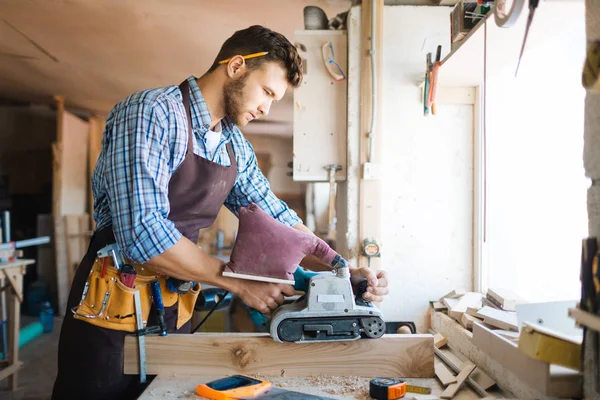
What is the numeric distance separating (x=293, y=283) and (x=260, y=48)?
2.46ft

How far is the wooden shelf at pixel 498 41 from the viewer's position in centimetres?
132

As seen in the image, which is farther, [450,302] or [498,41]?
[450,302]

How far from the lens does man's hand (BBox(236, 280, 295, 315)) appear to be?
1.31 meters

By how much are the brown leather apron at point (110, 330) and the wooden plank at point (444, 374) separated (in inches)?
32.0

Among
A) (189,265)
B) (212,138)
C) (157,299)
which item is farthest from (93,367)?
(212,138)

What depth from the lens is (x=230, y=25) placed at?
3.00m

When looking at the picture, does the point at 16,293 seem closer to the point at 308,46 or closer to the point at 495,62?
the point at 308,46

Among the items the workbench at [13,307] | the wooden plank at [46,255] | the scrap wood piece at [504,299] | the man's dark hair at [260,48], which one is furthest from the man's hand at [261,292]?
the wooden plank at [46,255]

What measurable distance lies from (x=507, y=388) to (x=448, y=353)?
414mm

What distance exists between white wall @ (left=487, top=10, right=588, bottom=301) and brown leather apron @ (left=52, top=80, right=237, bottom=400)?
1.26 metres

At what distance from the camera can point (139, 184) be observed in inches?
47.6

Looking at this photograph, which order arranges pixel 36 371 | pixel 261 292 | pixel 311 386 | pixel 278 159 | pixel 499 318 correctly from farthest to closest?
1. pixel 278 159
2. pixel 36 371
3. pixel 499 318
4. pixel 261 292
5. pixel 311 386

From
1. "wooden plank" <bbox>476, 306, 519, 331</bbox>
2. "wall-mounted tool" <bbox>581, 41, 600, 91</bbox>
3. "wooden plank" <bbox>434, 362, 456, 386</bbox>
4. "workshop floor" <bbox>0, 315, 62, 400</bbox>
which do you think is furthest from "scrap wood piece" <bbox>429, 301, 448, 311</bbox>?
"workshop floor" <bbox>0, 315, 62, 400</bbox>

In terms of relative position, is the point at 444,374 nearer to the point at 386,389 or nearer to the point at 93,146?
the point at 386,389
